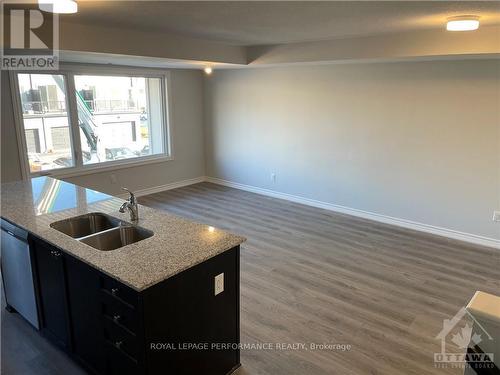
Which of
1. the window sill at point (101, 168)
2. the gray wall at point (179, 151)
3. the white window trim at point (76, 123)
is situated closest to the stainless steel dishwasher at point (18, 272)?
the white window trim at point (76, 123)

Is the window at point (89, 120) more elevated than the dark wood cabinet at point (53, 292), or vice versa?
the window at point (89, 120)

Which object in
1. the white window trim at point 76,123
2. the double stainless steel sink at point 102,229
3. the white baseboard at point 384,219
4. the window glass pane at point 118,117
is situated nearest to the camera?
the double stainless steel sink at point 102,229

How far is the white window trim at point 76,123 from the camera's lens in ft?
15.4

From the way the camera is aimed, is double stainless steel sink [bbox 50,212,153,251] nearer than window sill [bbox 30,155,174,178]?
Yes

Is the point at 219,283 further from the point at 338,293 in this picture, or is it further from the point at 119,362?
the point at 338,293

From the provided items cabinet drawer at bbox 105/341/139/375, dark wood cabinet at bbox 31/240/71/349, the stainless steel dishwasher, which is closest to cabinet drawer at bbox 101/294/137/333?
cabinet drawer at bbox 105/341/139/375

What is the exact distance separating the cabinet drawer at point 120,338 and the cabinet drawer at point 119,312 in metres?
0.03

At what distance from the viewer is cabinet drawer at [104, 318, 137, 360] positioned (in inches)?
74.7

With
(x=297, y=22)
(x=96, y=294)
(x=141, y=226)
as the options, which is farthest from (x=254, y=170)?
(x=96, y=294)

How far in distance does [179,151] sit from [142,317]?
5.24 meters

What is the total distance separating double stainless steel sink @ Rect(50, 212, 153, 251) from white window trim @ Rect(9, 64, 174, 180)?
8.92ft

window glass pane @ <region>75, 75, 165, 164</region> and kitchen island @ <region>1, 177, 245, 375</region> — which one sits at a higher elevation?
window glass pane @ <region>75, 75, 165, 164</region>

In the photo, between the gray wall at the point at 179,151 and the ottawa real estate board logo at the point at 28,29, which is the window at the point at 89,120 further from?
the ottawa real estate board logo at the point at 28,29

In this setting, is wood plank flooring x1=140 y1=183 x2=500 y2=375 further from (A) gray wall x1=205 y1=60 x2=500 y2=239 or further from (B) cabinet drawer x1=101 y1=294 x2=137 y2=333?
(B) cabinet drawer x1=101 y1=294 x2=137 y2=333
